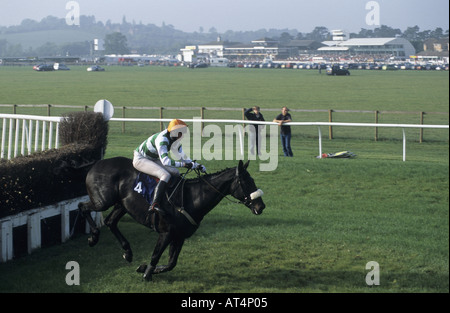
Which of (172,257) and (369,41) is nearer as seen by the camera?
(172,257)

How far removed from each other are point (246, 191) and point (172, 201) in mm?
749

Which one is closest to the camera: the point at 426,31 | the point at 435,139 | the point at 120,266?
the point at 120,266

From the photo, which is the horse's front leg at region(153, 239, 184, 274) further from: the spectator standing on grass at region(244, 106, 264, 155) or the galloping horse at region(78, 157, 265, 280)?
the spectator standing on grass at region(244, 106, 264, 155)

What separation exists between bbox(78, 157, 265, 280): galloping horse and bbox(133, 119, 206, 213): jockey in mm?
131

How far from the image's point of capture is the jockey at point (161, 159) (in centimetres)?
616

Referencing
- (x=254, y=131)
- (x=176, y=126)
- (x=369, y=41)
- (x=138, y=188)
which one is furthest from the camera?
(x=369, y=41)

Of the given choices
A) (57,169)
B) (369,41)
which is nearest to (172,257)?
(57,169)

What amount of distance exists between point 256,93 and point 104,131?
35.7m

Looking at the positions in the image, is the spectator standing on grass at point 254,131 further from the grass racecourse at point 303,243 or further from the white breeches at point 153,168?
the white breeches at point 153,168

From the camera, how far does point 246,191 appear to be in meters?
6.19

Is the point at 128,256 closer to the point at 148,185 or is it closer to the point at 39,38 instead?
the point at 148,185

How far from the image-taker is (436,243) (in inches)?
304
